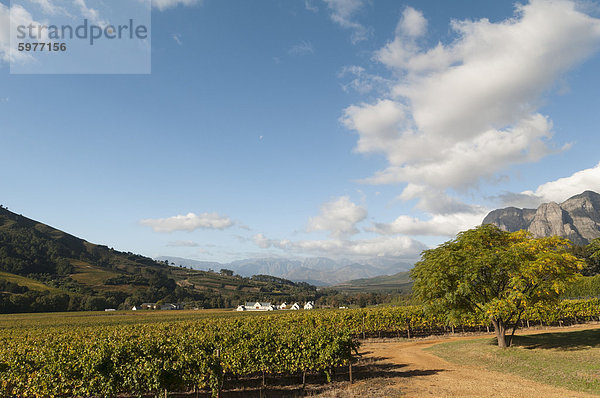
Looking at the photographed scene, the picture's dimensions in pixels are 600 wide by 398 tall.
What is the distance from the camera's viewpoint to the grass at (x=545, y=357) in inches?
808

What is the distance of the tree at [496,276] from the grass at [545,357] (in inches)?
96.2

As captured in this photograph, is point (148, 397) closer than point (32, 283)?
Yes

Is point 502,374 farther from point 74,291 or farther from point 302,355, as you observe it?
point 74,291

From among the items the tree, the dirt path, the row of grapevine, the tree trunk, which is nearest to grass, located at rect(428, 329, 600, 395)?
the tree trunk

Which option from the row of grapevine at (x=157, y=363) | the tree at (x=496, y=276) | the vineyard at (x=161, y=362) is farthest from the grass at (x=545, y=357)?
the row of grapevine at (x=157, y=363)

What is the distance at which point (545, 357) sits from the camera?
83.5 ft

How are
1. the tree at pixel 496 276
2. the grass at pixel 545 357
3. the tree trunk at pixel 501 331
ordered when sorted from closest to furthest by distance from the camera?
the grass at pixel 545 357
the tree at pixel 496 276
the tree trunk at pixel 501 331

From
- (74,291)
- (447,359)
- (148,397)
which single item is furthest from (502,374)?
(74,291)

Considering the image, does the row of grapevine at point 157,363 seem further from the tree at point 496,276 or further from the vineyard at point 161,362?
the tree at point 496,276

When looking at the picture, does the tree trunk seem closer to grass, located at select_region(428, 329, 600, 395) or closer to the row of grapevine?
grass, located at select_region(428, 329, 600, 395)

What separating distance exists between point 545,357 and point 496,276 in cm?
689

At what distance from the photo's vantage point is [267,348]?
22.2m

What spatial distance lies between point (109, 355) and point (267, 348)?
9.98 m

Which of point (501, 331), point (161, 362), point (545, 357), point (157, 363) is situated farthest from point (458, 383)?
point (157, 363)
